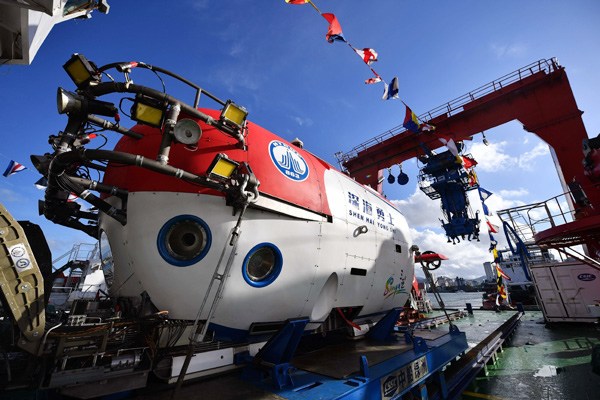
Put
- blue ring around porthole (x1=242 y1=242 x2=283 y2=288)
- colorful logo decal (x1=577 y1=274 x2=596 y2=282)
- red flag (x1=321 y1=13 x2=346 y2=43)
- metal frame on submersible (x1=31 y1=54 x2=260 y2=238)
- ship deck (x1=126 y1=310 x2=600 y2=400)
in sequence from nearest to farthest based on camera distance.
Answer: metal frame on submersible (x1=31 y1=54 x2=260 y2=238) → ship deck (x1=126 y1=310 x2=600 y2=400) → blue ring around porthole (x1=242 y1=242 x2=283 y2=288) → red flag (x1=321 y1=13 x2=346 y2=43) → colorful logo decal (x1=577 y1=274 x2=596 y2=282)

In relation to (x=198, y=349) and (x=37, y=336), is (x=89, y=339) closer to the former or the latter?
(x=37, y=336)

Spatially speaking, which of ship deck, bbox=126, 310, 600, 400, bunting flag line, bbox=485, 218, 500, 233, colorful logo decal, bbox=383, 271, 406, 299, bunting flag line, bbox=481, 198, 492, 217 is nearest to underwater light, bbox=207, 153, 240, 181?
ship deck, bbox=126, 310, 600, 400

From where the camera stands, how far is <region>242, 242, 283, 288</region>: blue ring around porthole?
3.32 metres

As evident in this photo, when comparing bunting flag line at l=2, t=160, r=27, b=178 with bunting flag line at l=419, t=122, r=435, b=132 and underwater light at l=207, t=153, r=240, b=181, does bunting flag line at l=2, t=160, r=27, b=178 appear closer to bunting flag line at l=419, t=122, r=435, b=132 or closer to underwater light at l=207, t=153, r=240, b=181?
underwater light at l=207, t=153, r=240, b=181

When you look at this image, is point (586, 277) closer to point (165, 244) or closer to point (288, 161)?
point (288, 161)

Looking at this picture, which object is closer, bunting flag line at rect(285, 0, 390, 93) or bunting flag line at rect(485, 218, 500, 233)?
bunting flag line at rect(285, 0, 390, 93)

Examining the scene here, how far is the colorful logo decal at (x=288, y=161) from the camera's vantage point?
149 inches

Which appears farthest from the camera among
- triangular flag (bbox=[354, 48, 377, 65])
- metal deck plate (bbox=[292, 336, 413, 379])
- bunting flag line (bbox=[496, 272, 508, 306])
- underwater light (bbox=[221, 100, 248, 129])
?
bunting flag line (bbox=[496, 272, 508, 306])

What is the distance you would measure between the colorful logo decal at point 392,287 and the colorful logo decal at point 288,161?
123 inches

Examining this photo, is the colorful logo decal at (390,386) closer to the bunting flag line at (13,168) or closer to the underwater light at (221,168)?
the underwater light at (221,168)

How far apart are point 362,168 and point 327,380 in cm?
1124

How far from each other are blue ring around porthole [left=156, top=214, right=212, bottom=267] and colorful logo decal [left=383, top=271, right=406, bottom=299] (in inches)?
154

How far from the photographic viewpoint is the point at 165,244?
3.15m

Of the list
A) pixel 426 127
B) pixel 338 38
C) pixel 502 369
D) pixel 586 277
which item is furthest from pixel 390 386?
pixel 586 277
